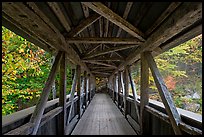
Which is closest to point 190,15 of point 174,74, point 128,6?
point 128,6

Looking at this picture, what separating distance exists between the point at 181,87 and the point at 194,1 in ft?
42.2

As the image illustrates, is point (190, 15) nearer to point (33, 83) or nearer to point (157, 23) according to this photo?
point (157, 23)

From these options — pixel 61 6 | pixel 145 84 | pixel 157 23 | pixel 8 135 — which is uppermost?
pixel 61 6

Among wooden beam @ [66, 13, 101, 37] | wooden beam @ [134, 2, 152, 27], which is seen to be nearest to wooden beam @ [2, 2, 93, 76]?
wooden beam @ [66, 13, 101, 37]

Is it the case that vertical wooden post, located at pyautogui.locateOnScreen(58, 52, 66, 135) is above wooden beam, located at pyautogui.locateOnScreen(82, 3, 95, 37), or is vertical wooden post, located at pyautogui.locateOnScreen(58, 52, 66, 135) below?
below

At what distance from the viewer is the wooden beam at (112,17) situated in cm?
276

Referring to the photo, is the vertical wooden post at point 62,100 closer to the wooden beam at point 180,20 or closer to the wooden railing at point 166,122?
the wooden railing at point 166,122

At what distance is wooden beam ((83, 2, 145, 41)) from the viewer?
2764 mm

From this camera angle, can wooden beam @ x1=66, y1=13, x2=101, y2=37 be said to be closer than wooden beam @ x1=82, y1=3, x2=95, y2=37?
No

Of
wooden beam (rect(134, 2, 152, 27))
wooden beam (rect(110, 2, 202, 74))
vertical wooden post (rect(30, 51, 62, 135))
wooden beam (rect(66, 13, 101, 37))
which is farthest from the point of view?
wooden beam (rect(66, 13, 101, 37))

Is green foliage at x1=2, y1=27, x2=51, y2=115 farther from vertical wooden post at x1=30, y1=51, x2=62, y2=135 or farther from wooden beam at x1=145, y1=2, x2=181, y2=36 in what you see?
wooden beam at x1=145, y1=2, x2=181, y2=36

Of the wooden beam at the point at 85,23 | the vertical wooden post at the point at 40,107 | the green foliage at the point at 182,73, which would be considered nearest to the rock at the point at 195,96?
the green foliage at the point at 182,73

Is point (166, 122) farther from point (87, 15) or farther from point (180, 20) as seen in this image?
point (87, 15)

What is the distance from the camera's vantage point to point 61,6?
2809mm
